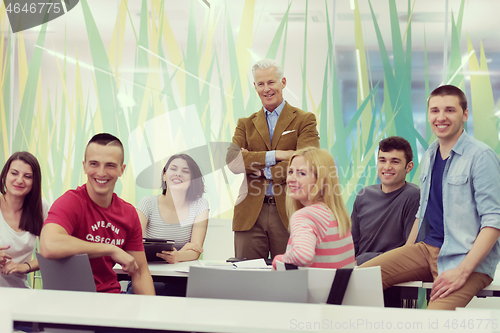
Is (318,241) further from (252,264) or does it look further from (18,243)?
(18,243)

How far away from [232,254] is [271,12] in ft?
7.36

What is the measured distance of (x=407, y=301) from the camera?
7.21 ft

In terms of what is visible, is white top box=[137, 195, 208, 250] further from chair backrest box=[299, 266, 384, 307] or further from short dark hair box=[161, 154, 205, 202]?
chair backrest box=[299, 266, 384, 307]

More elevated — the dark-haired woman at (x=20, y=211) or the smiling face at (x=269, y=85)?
the smiling face at (x=269, y=85)

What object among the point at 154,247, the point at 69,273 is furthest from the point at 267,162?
the point at 69,273

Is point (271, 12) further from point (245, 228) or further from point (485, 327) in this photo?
point (485, 327)

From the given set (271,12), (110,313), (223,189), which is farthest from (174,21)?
(110,313)

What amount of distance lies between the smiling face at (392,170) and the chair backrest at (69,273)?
1.94 m

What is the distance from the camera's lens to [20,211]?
7.59 feet

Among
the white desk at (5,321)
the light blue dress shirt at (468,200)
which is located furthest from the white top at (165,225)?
the white desk at (5,321)

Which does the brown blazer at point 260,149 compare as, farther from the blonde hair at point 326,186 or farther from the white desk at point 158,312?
the white desk at point 158,312

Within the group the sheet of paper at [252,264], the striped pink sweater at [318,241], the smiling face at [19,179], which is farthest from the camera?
the smiling face at [19,179]

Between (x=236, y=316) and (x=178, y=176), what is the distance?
2.13m

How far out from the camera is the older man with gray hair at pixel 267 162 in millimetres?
2527
